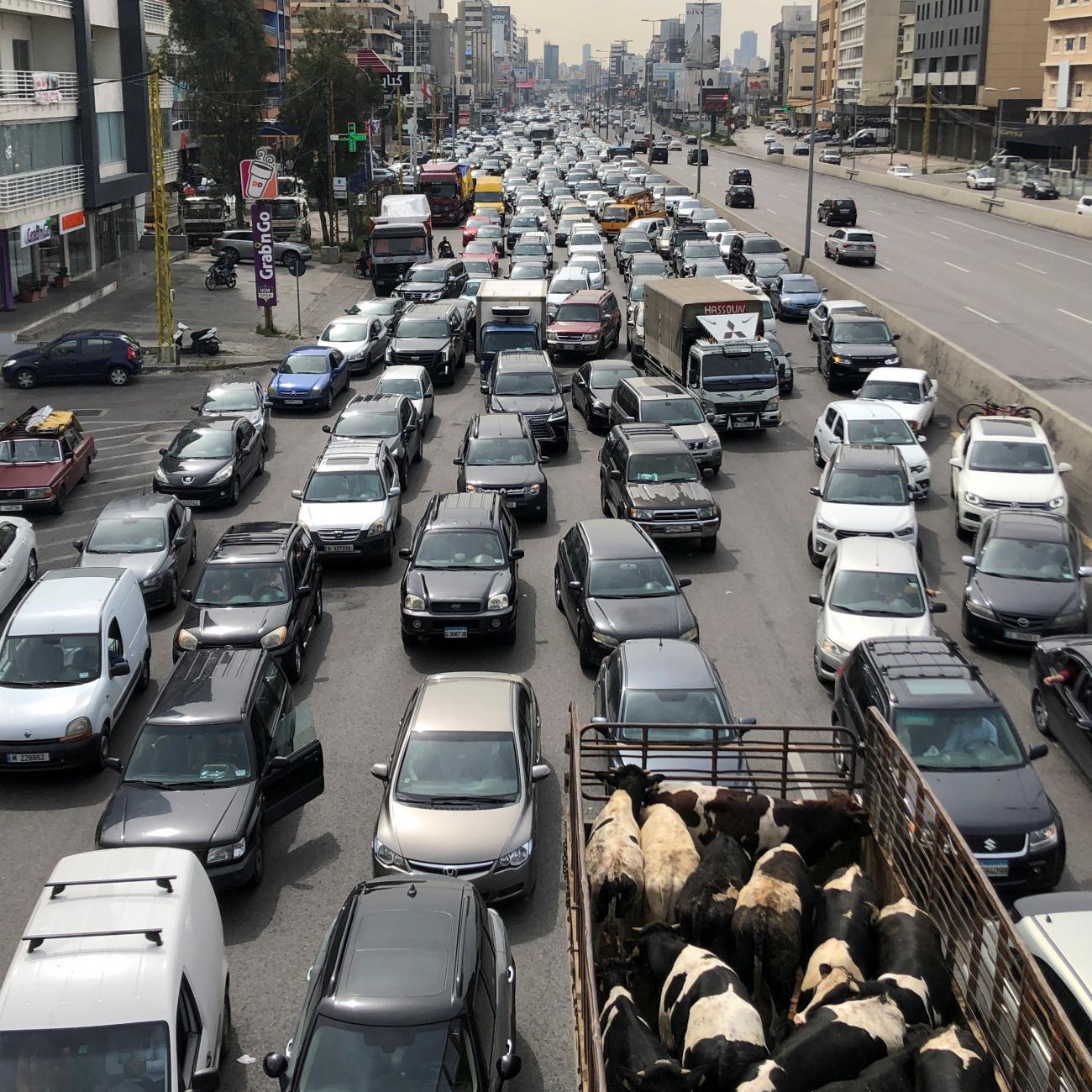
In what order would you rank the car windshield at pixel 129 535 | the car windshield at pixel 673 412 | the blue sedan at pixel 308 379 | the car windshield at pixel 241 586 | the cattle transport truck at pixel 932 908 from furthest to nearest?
1. the blue sedan at pixel 308 379
2. the car windshield at pixel 673 412
3. the car windshield at pixel 129 535
4. the car windshield at pixel 241 586
5. the cattle transport truck at pixel 932 908

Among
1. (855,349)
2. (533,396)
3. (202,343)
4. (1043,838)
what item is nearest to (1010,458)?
(533,396)

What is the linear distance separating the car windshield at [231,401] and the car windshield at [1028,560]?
643 inches

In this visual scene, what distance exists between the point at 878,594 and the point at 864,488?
4569 millimetres

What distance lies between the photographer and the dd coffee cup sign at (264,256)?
41.3 m

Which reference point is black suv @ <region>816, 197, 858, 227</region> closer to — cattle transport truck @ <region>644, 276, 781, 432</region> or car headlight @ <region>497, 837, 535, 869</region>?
cattle transport truck @ <region>644, 276, 781, 432</region>

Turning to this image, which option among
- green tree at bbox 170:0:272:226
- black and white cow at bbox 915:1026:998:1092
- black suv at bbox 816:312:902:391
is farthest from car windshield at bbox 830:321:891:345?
green tree at bbox 170:0:272:226

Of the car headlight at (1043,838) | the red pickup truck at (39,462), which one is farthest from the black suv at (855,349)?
the car headlight at (1043,838)

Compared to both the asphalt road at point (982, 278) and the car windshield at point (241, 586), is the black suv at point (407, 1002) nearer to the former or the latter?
the car windshield at point (241, 586)

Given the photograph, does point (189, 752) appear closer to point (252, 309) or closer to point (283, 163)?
point (252, 309)

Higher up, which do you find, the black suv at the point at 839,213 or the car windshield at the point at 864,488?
the black suv at the point at 839,213

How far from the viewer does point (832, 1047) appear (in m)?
6.55

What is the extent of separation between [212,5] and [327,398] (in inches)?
1211

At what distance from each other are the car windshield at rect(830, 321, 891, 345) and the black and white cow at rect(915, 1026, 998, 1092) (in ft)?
95.4

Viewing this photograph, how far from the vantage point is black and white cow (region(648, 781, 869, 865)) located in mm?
8977
